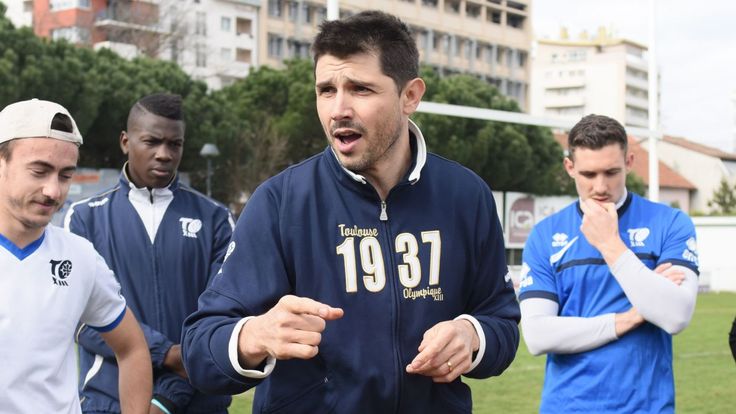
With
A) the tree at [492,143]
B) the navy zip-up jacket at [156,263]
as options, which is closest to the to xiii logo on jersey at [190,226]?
the navy zip-up jacket at [156,263]

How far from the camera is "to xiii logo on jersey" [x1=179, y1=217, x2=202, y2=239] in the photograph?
193 inches

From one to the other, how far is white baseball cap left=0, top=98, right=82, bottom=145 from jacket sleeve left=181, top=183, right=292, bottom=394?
3.40 feet

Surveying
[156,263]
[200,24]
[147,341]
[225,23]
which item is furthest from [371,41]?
[225,23]

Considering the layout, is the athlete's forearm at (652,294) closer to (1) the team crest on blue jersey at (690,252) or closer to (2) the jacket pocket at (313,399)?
(1) the team crest on blue jersey at (690,252)

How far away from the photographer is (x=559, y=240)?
442 centimetres

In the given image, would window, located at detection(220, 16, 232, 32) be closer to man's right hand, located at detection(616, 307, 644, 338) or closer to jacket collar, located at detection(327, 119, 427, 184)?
man's right hand, located at detection(616, 307, 644, 338)

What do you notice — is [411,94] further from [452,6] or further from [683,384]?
[452,6]

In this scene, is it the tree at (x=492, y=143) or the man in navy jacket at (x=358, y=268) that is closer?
the man in navy jacket at (x=358, y=268)

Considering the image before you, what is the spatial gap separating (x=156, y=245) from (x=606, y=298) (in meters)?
2.12

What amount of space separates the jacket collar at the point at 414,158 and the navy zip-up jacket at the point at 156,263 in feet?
6.78

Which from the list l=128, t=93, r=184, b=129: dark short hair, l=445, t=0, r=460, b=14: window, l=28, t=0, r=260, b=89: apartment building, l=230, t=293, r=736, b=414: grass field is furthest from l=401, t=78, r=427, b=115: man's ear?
l=445, t=0, r=460, b=14: window

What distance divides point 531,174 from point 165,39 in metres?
20.6

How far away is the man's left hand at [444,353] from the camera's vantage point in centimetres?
247

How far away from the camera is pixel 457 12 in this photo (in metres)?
86.9
